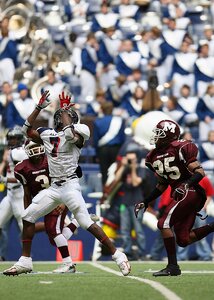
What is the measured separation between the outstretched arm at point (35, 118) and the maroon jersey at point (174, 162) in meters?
1.09

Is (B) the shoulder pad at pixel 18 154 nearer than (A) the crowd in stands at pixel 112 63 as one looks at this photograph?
Yes

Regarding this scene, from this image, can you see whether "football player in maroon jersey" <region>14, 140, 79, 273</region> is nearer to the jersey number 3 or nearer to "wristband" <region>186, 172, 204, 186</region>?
the jersey number 3

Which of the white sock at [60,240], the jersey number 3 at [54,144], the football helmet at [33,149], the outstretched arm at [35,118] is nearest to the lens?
the outstretched arm at [35,118]

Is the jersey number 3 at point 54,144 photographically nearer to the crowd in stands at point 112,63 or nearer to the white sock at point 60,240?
the white sock at point 60,240

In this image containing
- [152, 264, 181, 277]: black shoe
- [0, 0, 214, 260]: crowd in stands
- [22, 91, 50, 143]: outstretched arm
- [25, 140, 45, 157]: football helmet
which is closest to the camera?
[22, 91, 50, 143]: outstretched arm

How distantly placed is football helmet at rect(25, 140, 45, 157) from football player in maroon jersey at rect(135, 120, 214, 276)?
140cm

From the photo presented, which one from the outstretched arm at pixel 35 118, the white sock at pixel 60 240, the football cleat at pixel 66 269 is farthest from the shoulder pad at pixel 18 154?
the outstretched arm at pixel 35 118

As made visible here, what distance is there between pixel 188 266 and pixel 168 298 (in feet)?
15.7

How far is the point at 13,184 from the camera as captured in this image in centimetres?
1384

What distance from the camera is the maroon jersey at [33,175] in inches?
467

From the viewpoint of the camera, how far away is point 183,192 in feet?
34.6

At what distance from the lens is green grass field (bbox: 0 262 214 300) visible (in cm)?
858

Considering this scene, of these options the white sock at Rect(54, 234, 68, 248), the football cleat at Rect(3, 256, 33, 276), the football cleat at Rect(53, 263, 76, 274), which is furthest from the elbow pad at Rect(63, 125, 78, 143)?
the football cleat at Rect(53, 263, 76, 274)

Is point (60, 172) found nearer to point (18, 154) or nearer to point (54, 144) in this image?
point (54, 144)
